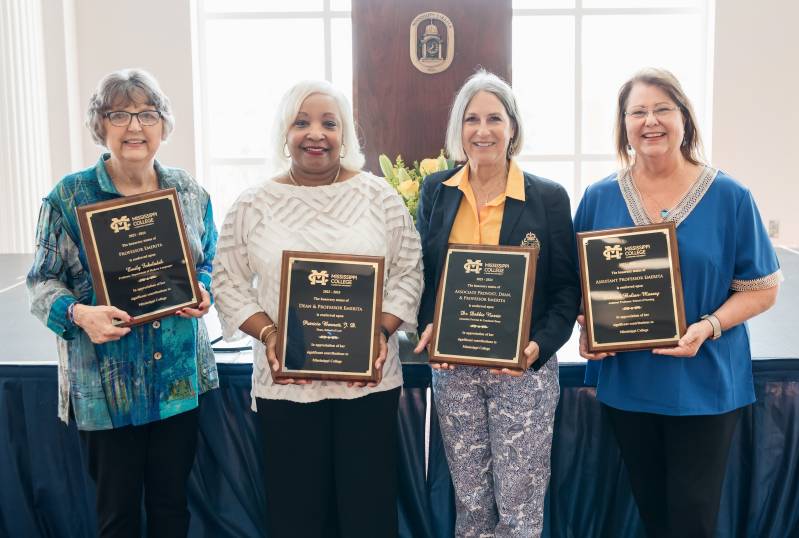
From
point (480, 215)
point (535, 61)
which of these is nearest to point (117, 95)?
point (480, 215)

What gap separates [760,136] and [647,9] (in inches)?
59.3

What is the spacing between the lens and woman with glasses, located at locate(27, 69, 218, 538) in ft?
5.84

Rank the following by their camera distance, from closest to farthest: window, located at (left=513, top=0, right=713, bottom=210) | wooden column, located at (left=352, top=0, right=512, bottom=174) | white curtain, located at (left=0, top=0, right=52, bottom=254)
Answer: wooden column, located at (left=352, top=0, right=512, bottom=174) → white curtain, located at (left=0, top=0, right=52, bottom=254) → window, located at (left=513, top=0, right=713, bottom=210)

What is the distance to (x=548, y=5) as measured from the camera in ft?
21.3

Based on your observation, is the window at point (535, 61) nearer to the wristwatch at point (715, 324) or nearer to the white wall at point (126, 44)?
the white wall at point (126, 44)

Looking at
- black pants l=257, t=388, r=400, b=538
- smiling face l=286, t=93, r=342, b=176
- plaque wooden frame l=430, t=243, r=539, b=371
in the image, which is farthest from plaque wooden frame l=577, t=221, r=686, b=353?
smiling face l=286, t=93, r=342, b=176

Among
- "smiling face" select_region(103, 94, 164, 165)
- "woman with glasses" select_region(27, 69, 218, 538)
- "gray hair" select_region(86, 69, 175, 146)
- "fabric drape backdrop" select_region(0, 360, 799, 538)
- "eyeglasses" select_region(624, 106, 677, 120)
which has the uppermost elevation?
"gray hair" select_region(86, 69, 175, 146)

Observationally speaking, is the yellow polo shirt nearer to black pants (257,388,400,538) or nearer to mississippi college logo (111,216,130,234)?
black pants (257,388,400,538)

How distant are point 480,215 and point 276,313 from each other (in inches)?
22.7

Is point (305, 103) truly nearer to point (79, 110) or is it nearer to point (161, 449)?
point (161, 449)

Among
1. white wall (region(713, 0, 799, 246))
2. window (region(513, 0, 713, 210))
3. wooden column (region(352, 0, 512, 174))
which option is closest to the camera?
wooden column (region(352, 0, 512, 174))

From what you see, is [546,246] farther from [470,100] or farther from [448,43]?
[448,43]

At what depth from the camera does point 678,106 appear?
1794 mm

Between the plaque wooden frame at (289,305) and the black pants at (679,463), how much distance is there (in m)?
0.64
